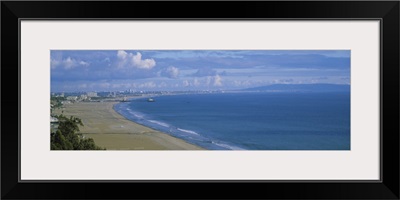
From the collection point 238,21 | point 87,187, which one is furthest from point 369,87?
point 87,187

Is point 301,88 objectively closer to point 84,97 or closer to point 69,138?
point 84,97

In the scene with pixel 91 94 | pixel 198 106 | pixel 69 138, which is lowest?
pixel 69 138

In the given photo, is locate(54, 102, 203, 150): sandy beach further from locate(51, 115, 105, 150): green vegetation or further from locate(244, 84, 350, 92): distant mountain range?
locate(244, 84, 350, 92): distant mountain range

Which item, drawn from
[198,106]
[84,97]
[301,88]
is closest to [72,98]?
[84,97]

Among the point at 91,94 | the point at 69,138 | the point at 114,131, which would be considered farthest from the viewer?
the point at 91,94

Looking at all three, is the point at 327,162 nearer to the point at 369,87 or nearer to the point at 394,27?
the point at 369,87

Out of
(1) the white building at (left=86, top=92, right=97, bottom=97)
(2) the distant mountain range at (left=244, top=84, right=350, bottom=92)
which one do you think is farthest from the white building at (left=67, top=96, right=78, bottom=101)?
(2) the distant mountain range at (left=244, top=84, right=350, bottom=92)

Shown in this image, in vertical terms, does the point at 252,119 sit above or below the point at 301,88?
below
